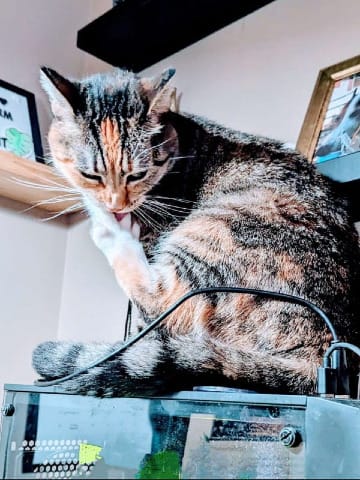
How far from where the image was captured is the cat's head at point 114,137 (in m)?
1.12

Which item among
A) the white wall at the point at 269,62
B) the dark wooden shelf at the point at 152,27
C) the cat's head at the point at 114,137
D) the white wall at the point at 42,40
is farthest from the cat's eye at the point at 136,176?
the white wall at the point at 42,40

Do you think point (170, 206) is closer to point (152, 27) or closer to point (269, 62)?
point (269, 62)

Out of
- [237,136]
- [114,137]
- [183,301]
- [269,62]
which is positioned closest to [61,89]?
[114,137]

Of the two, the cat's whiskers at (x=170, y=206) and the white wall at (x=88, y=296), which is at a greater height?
the cat's whiskers at (x=170, y=206)

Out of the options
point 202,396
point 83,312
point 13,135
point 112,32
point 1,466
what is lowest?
point 1,466

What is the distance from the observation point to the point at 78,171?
1.17 metres

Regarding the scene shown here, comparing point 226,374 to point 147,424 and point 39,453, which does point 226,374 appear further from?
point 39,453

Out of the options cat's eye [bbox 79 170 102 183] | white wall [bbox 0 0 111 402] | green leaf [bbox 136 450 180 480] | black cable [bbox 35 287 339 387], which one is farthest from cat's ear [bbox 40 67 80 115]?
green leaf [bbox 136 450 180 480]

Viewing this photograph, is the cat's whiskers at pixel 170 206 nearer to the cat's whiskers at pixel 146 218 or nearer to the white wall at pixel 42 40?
the cat's whiskers at pixel 146 218

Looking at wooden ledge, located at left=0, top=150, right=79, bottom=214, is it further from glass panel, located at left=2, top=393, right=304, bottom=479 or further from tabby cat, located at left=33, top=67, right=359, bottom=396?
glass panel, located at left=2, top=393, right=304, bottom=479

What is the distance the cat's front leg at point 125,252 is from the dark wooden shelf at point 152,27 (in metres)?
0.67

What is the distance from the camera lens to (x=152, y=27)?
167cm

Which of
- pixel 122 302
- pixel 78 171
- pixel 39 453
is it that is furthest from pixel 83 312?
pixel 39 453

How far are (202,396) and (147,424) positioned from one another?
8 centimetres
